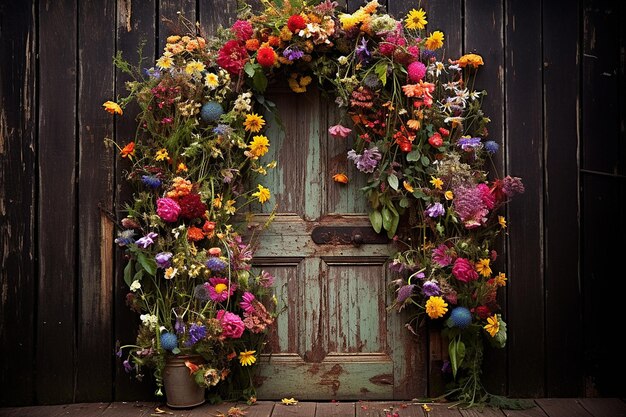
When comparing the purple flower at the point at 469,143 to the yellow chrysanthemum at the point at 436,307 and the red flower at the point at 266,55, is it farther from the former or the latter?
the red flower at the point at 266,55

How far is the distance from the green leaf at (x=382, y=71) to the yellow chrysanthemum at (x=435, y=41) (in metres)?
0.25

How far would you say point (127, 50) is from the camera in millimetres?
3420

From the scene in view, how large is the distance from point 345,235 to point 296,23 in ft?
3.60

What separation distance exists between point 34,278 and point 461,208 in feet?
7.27

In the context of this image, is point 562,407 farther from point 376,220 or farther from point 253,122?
point 253,122

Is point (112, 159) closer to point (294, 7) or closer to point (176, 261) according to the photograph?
point (176, 261)

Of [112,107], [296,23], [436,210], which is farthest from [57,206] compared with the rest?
Answer: [436,210]

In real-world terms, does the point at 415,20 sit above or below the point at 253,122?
above

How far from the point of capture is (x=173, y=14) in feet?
11.3

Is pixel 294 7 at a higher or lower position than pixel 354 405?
higher

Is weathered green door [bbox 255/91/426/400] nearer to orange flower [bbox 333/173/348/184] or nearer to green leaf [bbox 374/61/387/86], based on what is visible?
orange flower [bbox 333/173/348/184]

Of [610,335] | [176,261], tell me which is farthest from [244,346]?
[610,335]

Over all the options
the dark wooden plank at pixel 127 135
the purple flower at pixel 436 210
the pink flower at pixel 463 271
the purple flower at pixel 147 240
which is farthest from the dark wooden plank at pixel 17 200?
the pink flower at pixel 463 271

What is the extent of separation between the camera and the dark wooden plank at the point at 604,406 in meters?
3.13
